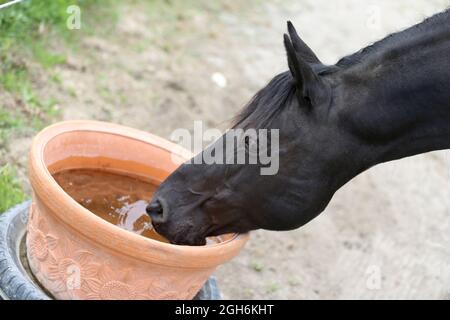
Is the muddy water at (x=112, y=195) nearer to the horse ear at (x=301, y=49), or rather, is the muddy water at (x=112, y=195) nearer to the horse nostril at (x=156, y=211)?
the horse nostril at (x=156, y=211)

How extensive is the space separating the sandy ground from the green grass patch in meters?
0.26

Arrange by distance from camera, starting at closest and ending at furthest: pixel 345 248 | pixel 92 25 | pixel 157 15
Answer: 1. pixel 345 248
2. pixel 92 25
3. pixel 157 15

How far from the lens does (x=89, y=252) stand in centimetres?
266

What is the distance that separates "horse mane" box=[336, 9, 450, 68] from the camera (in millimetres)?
2707

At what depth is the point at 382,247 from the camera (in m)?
4.77

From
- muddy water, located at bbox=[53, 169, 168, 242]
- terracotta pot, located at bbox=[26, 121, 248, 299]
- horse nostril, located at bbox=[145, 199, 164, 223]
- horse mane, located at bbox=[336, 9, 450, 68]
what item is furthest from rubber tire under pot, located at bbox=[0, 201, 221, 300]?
horse mane, located at bbox=[336, 9, 450, 68]

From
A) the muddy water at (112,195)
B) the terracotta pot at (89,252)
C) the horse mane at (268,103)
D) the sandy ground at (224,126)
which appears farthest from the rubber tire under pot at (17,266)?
the horse mane at (268,103)

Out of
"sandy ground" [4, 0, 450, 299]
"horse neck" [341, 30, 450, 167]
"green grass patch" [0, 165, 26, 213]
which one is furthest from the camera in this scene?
"sandy ground" [4, 0, 450, 299]

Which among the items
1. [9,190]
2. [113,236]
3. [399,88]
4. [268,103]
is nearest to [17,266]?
[113,236]

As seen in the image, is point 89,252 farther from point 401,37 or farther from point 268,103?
point 401,37

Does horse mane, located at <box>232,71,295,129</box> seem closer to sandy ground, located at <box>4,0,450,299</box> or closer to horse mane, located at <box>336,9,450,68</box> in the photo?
horse mane, located at <box>336,9,450,68</box>
